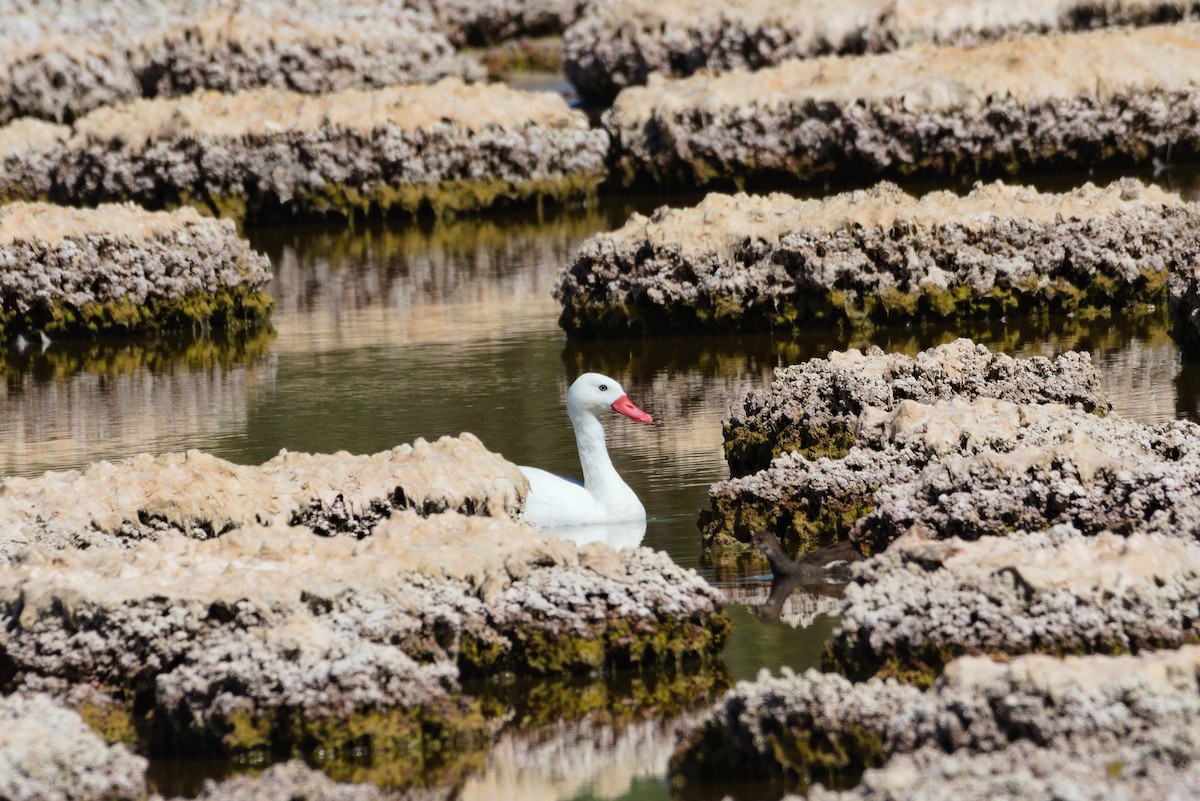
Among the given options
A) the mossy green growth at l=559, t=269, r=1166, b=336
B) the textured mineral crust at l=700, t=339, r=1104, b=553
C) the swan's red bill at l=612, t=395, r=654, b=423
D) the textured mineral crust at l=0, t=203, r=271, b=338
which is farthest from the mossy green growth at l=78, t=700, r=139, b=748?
the textured mineral crust at l=0, t=203, r=271, b=338

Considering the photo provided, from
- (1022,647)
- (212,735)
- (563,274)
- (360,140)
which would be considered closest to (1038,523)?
(1022,647)

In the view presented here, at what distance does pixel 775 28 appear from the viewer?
106 feet

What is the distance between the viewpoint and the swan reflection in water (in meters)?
11.5

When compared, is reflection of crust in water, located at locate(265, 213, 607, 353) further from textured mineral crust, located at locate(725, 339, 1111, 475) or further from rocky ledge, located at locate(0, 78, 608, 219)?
textured mineral crust, located at locate(725, 339, 1111, 475)

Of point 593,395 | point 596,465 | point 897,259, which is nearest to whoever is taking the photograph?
point 596,465

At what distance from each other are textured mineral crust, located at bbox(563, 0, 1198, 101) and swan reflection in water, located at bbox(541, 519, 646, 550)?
59.0ft

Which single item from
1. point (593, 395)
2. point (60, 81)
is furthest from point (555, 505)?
point (60, 81)

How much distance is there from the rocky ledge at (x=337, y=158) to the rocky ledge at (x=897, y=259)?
348 inches

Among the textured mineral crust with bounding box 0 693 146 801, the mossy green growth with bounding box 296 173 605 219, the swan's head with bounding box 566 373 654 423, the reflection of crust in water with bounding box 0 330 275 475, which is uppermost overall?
the swan's head with bounding box 566 373 654 423

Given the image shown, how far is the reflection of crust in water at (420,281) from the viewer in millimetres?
19328

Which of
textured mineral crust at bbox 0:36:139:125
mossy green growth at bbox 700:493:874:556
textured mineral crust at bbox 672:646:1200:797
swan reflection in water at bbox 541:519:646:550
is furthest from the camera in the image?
textured mineral crust at bbox 0:36:139:125

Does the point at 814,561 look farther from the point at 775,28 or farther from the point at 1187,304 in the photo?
the point at 775,28

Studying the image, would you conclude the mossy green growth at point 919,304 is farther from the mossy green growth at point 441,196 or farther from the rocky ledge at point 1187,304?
the mossy green growth at point 441,196

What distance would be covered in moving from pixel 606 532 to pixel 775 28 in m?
21.7
